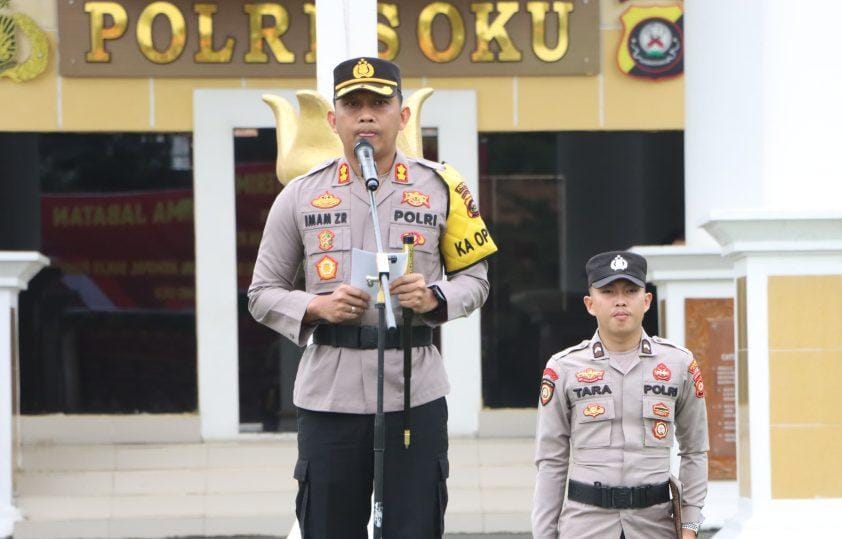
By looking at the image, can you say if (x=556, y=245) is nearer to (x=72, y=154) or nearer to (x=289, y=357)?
(x=289, y=357)

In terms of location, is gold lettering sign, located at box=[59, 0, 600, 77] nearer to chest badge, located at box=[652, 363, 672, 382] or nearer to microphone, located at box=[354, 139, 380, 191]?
chest badge, located at box=[652, 363, 672, 382]

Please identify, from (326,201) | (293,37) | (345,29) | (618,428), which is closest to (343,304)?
(326,201)

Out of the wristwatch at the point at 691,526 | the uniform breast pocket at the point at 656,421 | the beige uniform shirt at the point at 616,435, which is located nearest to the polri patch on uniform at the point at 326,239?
the beige uniform shirt at the point at 616,435

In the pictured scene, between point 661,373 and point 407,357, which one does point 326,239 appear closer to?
point 407,357

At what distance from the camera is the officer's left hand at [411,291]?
13.7 ft

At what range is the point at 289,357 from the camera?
11.1m

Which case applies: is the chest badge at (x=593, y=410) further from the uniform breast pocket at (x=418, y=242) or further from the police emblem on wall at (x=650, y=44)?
the police emblem on wall at (x=650, y=44)

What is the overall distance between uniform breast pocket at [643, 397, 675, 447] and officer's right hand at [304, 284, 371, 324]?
92cm

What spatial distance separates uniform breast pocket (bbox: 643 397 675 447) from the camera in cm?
466

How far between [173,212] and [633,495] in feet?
23.0

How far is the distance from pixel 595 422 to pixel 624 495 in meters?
0.22

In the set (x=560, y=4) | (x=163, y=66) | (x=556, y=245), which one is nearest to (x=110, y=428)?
(x=163, y=66)

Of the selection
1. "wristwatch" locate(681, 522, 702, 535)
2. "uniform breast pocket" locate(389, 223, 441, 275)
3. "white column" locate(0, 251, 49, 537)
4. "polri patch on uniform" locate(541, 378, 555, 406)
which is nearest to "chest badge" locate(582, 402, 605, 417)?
"polri patch on uniform" locate(541, 378, 555, 406)

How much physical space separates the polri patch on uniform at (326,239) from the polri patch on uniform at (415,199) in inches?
8.2
